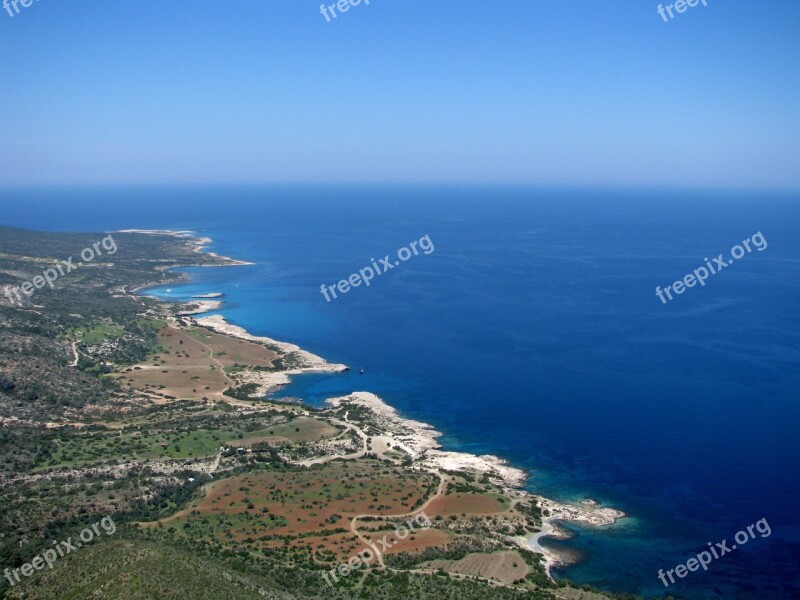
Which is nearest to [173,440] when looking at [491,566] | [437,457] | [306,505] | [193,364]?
[306,505]

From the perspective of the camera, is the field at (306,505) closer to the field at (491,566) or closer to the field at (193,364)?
the field at (491,566)

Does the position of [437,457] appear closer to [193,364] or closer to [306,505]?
[306,505]

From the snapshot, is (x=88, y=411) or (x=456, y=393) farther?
(x=456, y=393)

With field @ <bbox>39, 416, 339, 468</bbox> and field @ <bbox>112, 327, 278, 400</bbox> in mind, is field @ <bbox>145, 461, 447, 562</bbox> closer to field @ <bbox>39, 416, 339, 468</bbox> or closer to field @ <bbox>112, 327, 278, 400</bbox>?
field @ <bbox>39, 416, 339, 468</bbox>

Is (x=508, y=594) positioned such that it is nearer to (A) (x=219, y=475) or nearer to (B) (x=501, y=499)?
(B) (x=501, y=499)

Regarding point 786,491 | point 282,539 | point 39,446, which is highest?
point 39,446

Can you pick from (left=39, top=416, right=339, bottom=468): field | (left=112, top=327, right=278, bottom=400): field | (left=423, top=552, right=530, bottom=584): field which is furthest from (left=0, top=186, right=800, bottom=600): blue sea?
(left=39, top=416, right=339, bottom=468): field

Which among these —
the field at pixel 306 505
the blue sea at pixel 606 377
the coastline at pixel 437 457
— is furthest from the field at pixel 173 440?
the blue sea at pixel 606 377

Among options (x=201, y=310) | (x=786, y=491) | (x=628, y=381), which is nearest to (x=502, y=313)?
(x=628, y=381)
